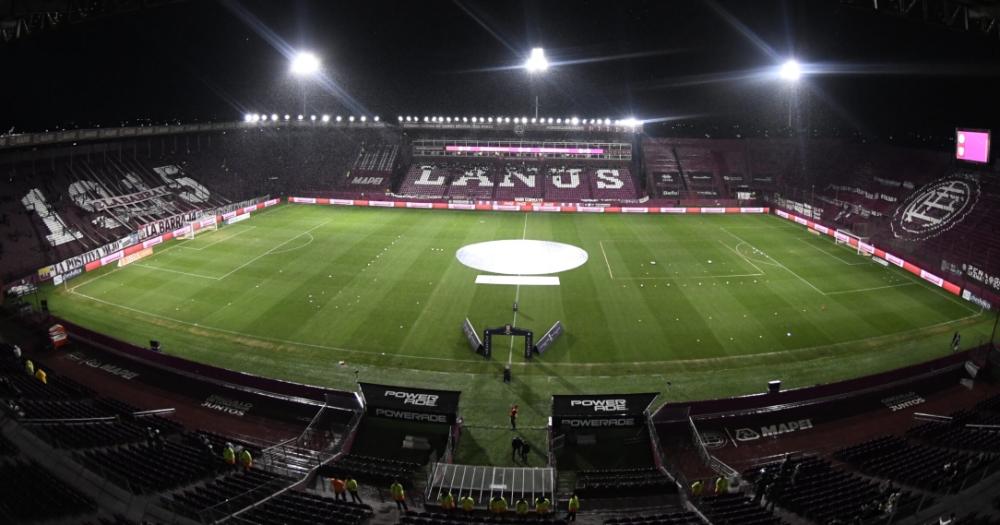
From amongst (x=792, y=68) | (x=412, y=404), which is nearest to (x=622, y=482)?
(x=412, y=404)

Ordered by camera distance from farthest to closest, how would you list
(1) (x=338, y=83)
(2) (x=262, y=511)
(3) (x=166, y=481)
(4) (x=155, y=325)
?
(1) (x=338, y=83)
(4) (x=155, y=325)
(3) (x=166, y=481)
(2) (x=262, y=511)

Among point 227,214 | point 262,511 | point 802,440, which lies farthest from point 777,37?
point 262,511

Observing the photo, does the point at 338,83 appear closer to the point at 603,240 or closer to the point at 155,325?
the point at 603,240

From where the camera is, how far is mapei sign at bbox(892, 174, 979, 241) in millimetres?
45688

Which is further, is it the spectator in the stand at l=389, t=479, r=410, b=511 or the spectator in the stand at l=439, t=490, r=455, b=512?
the spectator in the stand at l=439, t=490, r=455, b=512

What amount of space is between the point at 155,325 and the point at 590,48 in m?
59.8

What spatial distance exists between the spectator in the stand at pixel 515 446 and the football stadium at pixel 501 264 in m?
0.65

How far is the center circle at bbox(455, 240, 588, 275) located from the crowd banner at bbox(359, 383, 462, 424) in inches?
785

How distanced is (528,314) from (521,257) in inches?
483

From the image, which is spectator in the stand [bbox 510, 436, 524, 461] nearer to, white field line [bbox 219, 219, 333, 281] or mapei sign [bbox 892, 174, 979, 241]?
white field line [bbox 219, 219, 333, 281]

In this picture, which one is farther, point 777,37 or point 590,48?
point 590,48

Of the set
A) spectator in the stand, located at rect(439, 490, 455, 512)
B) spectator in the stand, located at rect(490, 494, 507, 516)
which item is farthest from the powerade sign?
spectator in the stand, located at rect(439, 490, 455, 512)

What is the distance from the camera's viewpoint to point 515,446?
19.7 m

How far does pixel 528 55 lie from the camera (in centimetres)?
7344
